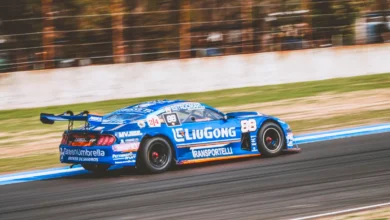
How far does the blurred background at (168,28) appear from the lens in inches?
836

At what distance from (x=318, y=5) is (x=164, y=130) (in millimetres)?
Result: 14405

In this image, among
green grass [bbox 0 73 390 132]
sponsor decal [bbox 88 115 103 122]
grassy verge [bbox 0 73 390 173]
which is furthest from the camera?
green grass [bbox 0 73 390 132]

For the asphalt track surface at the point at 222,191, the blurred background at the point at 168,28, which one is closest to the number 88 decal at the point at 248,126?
the asphalt track surface at the point at 222,191

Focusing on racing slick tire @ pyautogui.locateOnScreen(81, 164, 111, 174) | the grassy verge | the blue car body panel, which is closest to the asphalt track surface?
racing slick tire @ pyautogui.locateOnScreen(81, 164, 111, 174)

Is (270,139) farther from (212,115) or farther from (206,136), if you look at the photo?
(206,136)

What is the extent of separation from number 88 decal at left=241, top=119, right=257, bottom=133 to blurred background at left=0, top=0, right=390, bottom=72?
868 centimetres

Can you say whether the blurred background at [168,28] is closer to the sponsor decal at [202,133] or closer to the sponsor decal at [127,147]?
the sponsor decal at [202,133]

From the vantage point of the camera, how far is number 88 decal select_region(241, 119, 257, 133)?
13.6 m

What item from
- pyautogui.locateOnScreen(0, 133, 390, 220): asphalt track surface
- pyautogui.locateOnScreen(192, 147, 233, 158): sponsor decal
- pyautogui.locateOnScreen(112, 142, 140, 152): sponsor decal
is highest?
pyautogui.locateOnScreen(112, 142, 140, 152): sponsor decal

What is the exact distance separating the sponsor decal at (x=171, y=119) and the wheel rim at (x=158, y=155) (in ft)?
1.37

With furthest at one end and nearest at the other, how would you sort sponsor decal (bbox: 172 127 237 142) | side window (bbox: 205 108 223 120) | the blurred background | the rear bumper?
the blurred background, side window (bbox: 205 108 223 120), sponsor decal (bbox: 172 127 237 142), the rear bumper

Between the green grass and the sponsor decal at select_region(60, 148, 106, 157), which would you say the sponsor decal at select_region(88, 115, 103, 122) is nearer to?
the sponsor decal at select_region(60, 148, 106, 157)

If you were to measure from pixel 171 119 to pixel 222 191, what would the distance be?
234cm

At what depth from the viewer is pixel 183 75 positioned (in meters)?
22.4
